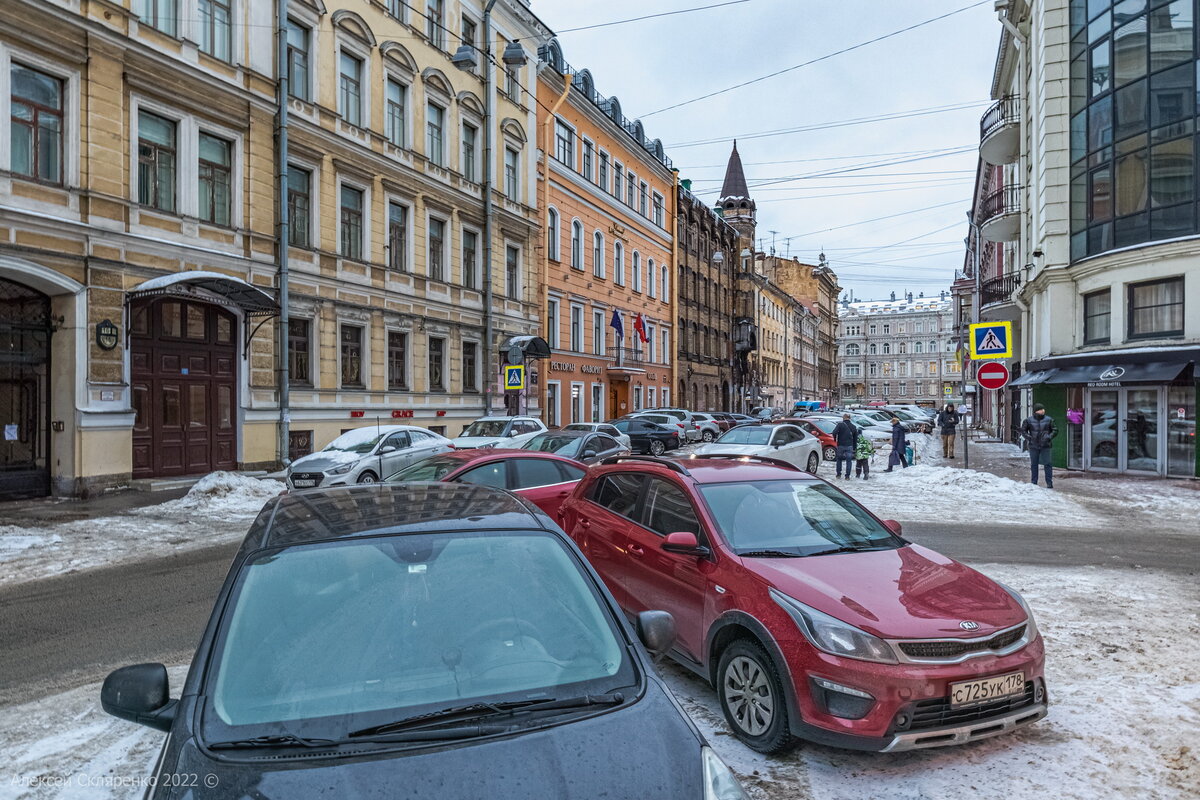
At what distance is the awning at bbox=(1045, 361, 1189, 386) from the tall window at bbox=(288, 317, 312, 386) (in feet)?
67.8

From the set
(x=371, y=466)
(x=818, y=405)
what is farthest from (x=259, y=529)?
(x=818, y=405)

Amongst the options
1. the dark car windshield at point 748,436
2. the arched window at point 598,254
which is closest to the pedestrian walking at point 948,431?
the dark car windshield at point 748,436

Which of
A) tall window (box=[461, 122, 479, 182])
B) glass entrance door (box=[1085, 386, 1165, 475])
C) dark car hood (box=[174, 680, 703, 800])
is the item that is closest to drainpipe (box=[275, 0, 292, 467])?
tall window (box=[461, 122, 479, 182])

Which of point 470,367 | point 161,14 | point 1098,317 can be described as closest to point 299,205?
point 161,14

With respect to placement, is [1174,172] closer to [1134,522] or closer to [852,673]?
[1134,522]

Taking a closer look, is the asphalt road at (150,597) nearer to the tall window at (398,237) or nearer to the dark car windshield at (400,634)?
the dark car windshield at (400,634)

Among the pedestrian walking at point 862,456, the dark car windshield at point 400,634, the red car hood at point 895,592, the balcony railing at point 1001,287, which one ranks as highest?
the balcony railing at point 1001,287

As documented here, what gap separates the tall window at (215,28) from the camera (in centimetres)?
1816

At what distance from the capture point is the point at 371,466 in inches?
617

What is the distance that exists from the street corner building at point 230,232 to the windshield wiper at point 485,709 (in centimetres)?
1596

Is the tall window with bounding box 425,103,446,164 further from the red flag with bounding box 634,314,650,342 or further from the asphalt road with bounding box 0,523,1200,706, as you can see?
the asphalt road with bounding box 0,523,1200,706

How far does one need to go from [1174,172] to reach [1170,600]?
16562 millimetres

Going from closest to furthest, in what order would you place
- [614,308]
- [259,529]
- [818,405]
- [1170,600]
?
[259,529] → [1170,600] → [614,308] → [818,405]

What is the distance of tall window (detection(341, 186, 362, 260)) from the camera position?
22.7 meters
